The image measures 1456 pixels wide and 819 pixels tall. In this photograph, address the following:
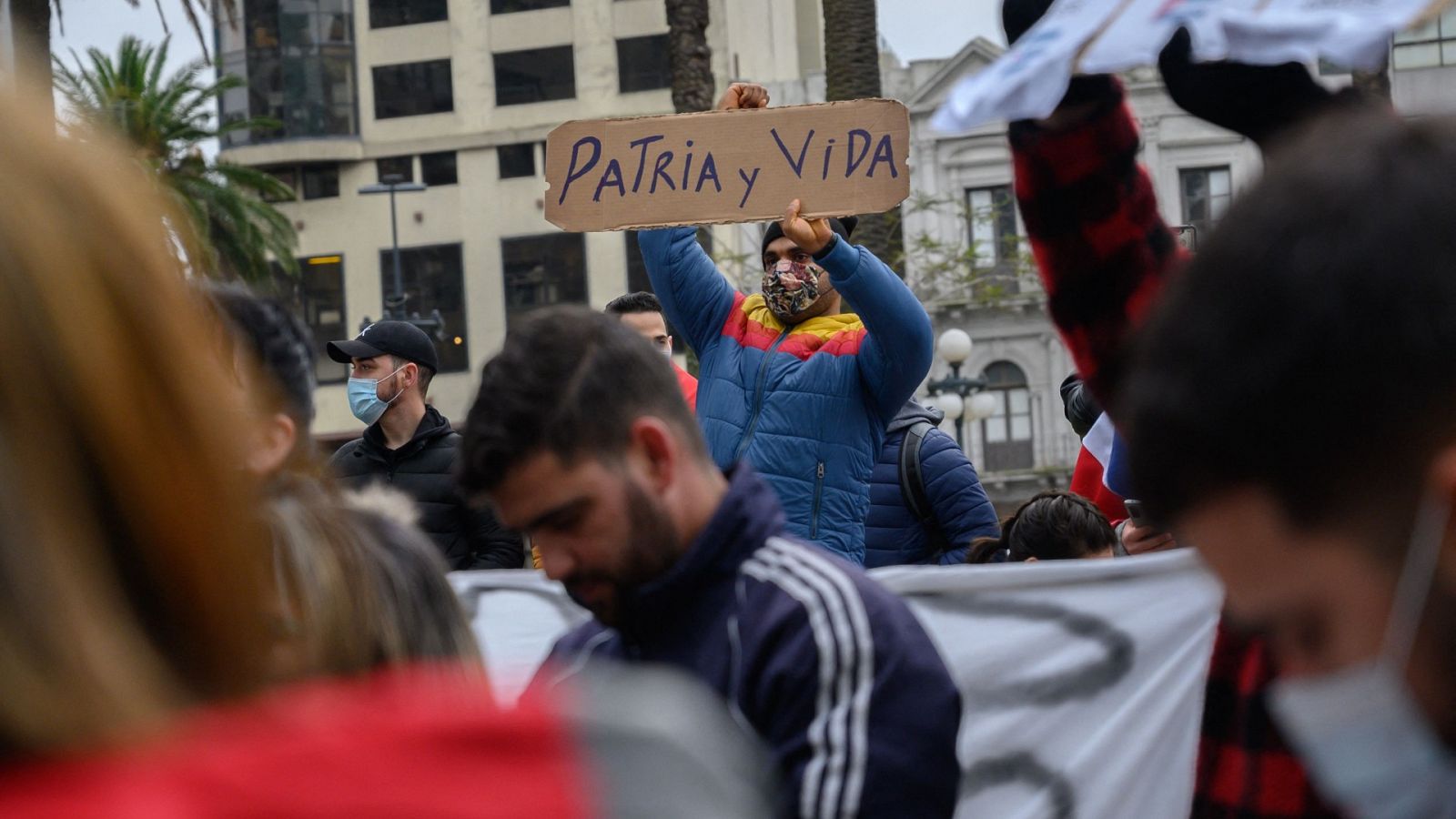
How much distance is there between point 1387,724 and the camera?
1.17 m

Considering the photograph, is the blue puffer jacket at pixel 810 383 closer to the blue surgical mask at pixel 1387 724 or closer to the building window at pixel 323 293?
the blue surgical mask at pixel 1387 724

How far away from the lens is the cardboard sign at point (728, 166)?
3965 millimetres

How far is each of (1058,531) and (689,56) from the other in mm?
8398

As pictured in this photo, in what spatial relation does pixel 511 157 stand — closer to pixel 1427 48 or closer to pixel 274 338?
pixel 1427 48

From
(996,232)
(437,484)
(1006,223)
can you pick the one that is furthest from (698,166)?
(1006,223)

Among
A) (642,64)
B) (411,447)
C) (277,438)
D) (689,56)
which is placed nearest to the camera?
(277,438)

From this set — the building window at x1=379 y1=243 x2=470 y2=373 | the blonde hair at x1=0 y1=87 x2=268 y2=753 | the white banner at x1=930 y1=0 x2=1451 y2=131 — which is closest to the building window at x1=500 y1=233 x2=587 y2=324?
the building window at x1=379 y1=243 x2=470 y2=373

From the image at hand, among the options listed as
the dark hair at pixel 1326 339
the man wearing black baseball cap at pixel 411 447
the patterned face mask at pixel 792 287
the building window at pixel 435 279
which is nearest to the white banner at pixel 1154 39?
the dark hair at pixel 1326 339

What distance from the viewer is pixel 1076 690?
3.99 metres

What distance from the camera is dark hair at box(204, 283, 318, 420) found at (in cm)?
266

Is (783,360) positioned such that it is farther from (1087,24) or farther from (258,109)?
(258,109)

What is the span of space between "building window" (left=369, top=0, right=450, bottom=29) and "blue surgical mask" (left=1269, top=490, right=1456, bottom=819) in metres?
44.4

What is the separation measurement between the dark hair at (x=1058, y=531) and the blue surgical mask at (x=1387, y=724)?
12.0 feet

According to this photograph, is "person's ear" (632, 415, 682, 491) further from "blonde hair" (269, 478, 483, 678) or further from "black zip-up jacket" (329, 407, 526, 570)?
"black zip-up jacket" (329, 407, 526, 570)
